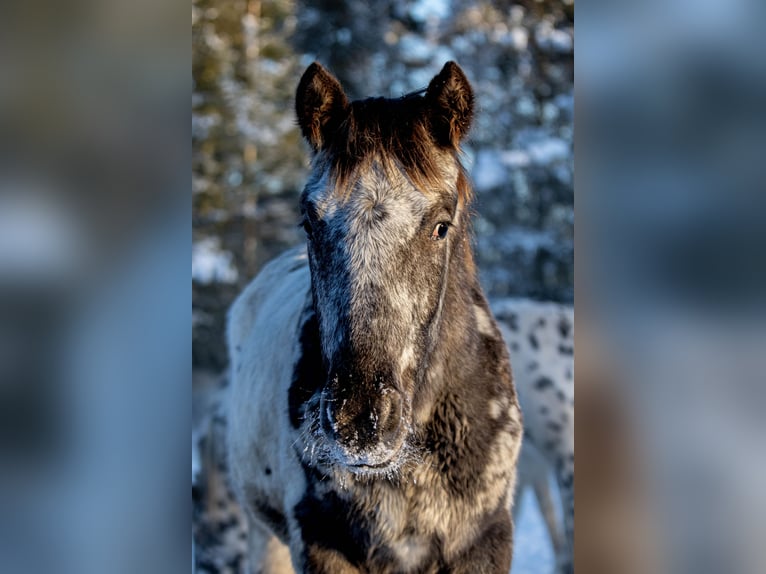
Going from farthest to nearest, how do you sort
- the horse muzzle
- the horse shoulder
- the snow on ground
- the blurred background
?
1. the blurred background
2. the snow on ground
3. the horse shoulder
4. the horse muzzle

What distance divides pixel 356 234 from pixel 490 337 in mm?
535

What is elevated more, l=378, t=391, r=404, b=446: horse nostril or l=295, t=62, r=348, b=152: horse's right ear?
l=295, t=62, r=348, b=152: horse's right ear

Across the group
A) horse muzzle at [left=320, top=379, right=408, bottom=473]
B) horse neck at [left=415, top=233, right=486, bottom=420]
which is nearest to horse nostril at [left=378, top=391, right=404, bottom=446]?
horse muzzle at [left=320, top=379, right=408, bottom=473]

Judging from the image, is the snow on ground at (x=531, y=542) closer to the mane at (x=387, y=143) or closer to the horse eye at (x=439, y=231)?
the horse eye at (x=439, y=231)

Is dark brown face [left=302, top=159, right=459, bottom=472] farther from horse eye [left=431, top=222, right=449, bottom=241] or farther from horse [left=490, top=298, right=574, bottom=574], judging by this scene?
horse [left=490, top=298, right=574, bottom=574]

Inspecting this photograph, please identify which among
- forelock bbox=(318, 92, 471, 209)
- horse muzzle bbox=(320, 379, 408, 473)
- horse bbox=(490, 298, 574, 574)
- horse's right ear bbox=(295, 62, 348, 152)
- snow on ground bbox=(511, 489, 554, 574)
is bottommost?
snow on ground bbox=(511, 489, 554, 574)

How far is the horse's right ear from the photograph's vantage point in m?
1.22
